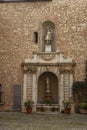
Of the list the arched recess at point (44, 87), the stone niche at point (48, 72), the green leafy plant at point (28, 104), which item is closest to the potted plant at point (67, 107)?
the stone niche at point (48, 72)

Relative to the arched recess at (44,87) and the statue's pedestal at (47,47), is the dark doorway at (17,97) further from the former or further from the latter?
the statue's pedestal at (47,47)

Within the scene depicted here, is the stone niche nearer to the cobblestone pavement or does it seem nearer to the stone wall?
the stone wall

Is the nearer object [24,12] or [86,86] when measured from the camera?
[86,86]

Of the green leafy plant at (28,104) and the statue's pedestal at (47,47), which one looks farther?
the statue's pedestal at (47,47)

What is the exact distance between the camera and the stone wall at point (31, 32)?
18250 millimetres

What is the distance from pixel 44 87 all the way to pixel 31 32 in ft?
11.4

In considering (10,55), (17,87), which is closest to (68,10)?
(10,55)

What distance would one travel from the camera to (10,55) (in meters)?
18.6

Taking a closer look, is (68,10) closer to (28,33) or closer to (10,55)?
(28,33)

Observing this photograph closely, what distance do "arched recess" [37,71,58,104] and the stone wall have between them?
1257 millimetres

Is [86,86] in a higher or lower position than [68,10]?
lower

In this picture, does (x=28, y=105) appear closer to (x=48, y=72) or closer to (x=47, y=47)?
(x=48, y=72)

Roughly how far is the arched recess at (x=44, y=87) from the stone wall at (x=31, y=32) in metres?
1.26

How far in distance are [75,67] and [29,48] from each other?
9.97ft
